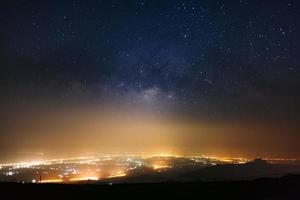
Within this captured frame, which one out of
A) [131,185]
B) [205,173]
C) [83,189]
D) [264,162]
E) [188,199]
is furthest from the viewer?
[264,162]

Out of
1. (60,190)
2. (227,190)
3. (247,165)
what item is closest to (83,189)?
(60,190)

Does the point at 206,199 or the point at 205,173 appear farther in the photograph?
the point at 205,173

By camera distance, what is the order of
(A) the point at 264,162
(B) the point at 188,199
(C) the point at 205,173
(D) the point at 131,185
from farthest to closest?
(A) the point at 264,162
(C) the point at 205,173
(D) the point at 131,185
(B) the point at 188,199

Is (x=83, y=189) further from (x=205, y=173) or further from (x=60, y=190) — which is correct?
(x=205, y=173)

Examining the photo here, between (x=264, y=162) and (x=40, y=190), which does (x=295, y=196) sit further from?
(x=264, y=162)

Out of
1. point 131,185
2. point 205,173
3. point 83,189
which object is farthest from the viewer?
point 205,173

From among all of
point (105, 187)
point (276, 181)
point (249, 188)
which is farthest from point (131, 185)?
point (276, 181)
